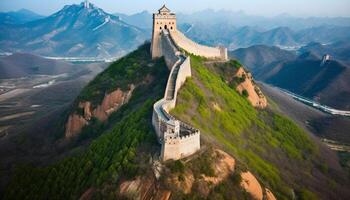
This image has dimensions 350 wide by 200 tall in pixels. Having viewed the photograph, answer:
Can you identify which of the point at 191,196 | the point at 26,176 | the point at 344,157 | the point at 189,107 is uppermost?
the point at 189,107

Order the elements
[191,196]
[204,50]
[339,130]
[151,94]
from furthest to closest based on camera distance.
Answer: [339,130] < [204,50] < [151,94] < [191,196]

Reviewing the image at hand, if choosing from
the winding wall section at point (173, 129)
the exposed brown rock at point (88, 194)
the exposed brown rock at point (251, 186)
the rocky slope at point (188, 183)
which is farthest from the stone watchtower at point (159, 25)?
the exposed brown rock at point (88, 194)

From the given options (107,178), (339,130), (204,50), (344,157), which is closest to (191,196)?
(107,178)

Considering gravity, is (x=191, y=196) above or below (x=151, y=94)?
below

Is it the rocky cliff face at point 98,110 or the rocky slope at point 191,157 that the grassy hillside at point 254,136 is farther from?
the rocky cliff face at point 98,110

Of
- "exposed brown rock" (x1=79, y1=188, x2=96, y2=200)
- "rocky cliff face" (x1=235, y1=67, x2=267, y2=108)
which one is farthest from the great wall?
"exposed brown rock" (x1=79, y1=188, x2=96, y2=200)

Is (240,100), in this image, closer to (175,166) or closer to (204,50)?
(204,50)
